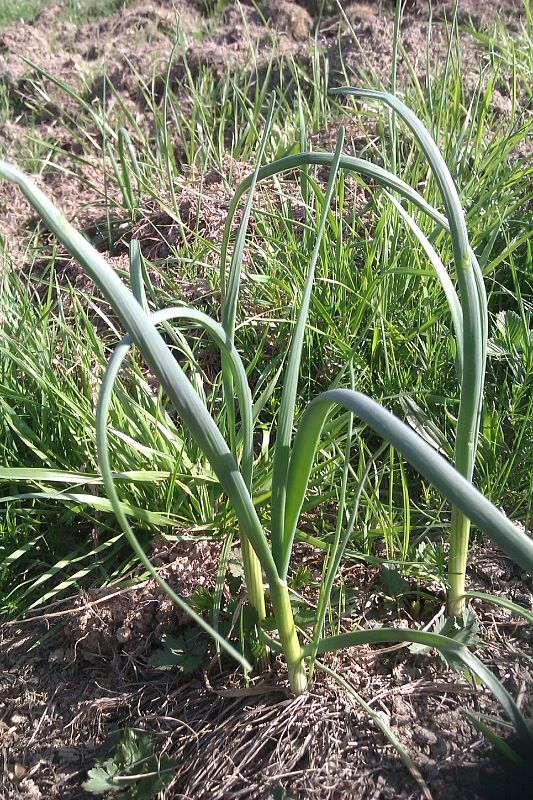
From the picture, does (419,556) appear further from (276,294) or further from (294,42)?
(294,42)

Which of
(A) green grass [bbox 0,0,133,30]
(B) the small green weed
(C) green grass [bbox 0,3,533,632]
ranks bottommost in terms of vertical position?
(B) the small green weed

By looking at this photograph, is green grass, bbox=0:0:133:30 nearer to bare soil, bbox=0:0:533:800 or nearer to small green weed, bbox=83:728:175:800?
bare soil, bbox=0:0:533:800

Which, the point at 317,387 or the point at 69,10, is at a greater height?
the point at 69,10

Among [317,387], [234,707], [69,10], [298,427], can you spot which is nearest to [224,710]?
[234,707]

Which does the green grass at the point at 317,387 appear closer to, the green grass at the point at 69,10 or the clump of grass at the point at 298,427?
the clump of grass at the point at 298,427

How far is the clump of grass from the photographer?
0.69 meters

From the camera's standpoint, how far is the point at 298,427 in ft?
3.14

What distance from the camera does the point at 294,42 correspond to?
2.91 m

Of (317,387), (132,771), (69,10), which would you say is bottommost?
(132,771)

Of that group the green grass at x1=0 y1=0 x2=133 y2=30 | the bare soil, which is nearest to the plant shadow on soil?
the bare soil

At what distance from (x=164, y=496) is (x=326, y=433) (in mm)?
368

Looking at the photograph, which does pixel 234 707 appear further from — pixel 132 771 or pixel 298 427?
pixel 298 427

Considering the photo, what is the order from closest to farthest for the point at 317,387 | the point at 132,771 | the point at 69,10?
the point at 132,771 < the point at 317,387 < the point at 69,10

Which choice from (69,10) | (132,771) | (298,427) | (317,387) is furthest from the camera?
(69,10)
